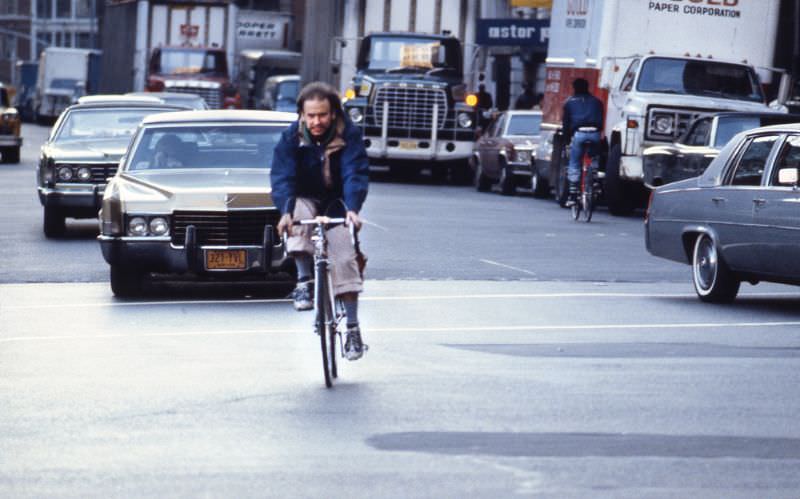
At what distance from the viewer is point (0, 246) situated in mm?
20562

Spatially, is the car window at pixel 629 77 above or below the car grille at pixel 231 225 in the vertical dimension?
above

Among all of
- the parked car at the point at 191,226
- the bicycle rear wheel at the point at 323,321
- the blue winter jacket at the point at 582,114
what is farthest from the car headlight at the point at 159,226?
the blue winter jacket at the point at 582,114

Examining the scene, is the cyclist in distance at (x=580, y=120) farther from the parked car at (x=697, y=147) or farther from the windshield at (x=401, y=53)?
the windshield at (x=401, y=53)

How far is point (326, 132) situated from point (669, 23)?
19756 mm

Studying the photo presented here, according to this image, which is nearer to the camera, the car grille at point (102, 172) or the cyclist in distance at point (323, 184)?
the cyclist in distance at point (323, 184)

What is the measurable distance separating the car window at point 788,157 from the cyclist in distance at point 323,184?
524 centimetres

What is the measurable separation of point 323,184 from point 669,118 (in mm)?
17962

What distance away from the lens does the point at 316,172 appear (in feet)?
34.7

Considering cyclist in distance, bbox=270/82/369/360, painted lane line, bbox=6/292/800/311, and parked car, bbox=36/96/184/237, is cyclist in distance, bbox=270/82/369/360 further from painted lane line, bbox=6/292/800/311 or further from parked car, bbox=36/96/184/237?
parked car, bbox=36/96/184/237

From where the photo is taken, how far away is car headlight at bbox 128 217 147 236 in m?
15.1

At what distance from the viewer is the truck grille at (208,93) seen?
4997 cm

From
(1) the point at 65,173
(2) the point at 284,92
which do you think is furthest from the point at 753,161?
(2) the point at 284,92

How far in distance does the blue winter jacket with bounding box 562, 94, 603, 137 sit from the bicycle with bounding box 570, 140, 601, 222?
2.08 feet

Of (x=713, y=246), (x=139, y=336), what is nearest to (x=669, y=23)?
(x=713, y=246)
